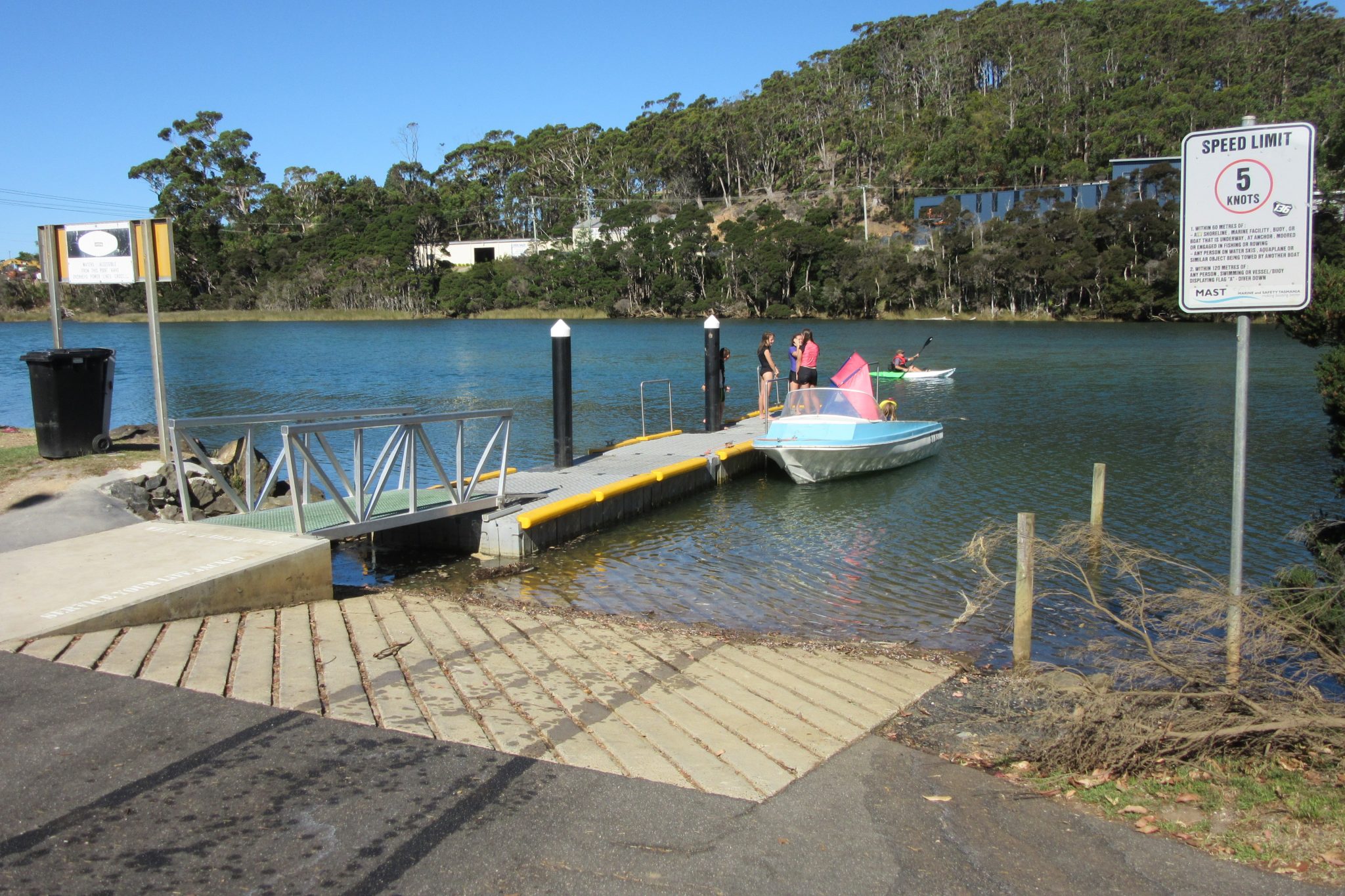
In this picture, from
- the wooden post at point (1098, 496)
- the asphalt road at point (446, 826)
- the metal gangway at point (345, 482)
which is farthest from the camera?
the wooden post at point (1098, 496)

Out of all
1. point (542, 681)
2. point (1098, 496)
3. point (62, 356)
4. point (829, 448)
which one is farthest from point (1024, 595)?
point (62, 356)

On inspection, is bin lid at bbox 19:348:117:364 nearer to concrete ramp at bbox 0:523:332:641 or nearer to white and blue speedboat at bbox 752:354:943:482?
concrete ramp at bbox 0:523:332:641

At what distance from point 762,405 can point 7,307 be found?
125 metres

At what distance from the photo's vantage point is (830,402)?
57.7 ft

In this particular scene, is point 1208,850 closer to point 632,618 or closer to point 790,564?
point 632,618

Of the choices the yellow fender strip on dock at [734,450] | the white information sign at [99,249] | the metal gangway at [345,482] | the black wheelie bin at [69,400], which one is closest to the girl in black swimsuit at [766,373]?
the yellow fender strip on dock at [734,450]

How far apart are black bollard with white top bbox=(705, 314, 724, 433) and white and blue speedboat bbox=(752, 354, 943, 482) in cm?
221

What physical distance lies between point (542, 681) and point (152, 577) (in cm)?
297

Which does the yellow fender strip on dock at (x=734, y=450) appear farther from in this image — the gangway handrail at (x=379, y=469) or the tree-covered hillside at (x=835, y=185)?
the tree-covered hillside at (x=835, y=185)

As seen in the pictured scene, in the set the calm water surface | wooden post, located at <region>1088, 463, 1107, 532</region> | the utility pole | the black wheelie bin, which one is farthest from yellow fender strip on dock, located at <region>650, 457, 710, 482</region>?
the utility pole

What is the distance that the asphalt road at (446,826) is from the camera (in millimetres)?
3689

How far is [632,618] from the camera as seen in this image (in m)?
8.98

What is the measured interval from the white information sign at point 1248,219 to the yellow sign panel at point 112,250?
11.6 m

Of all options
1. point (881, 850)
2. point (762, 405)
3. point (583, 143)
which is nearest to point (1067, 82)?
point (583, 143)
